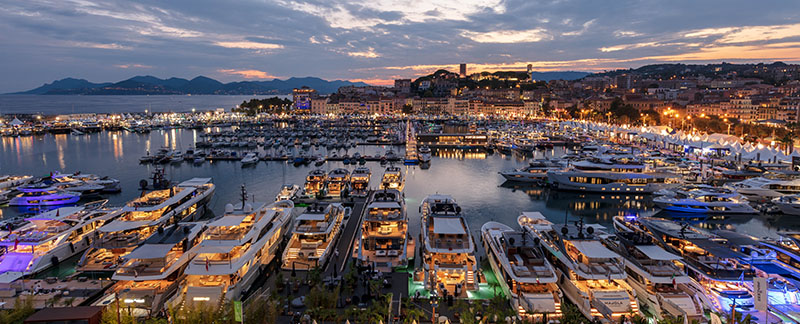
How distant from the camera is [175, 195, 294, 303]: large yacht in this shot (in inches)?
359

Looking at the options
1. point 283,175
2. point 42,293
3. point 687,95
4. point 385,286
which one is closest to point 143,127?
point 283,175

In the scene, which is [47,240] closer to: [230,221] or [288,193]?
[230,221]

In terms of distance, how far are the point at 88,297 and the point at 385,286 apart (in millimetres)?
6523

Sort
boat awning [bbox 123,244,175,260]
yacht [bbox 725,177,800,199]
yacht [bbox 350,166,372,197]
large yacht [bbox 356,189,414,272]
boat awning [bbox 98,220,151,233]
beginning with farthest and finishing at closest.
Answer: yacht [bbox 725,177,800,199], yacht [bbox 350,166,372,197], boat awning [bbox 98,220,151,233], large yacht [bbox 356,189,414,272], boat awning [bbox 123,244,175,260]

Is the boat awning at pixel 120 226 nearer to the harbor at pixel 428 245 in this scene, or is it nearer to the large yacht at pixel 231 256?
the harbor at pixel 428 245

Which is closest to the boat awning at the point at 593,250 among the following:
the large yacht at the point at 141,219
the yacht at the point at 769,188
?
the large yacht at the point at 141,219

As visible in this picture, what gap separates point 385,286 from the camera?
943 cm

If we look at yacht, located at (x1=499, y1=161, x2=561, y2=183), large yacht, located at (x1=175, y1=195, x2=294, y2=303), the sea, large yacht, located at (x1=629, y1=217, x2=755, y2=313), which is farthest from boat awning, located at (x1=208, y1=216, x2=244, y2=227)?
yacht, located at (x1=499, y1=161, x2=561, y2=183)

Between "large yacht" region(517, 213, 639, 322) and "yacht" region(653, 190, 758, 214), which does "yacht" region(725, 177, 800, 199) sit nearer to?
"yacht" region(653, 190, 758, 214)

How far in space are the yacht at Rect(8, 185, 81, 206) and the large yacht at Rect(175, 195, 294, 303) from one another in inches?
524

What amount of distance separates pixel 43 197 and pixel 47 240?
10060 mm

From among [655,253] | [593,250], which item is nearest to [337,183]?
[593,250]

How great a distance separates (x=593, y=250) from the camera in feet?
31.7

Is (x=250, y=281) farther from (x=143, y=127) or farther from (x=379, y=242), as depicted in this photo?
(x=143, y=127)
